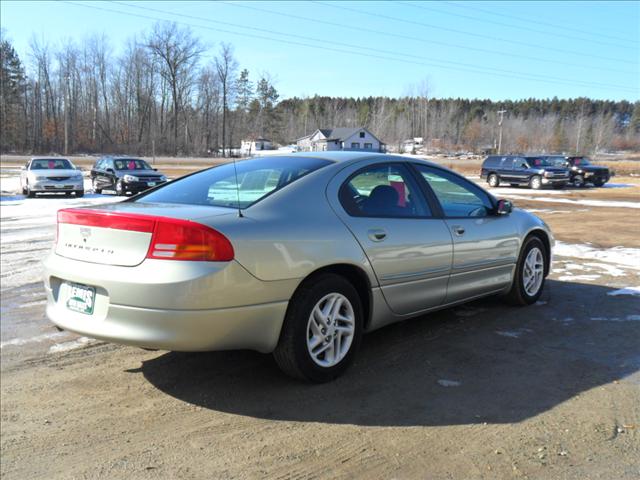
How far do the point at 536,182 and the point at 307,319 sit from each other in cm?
2879

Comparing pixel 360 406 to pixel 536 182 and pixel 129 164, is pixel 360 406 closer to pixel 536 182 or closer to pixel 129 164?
pixel 129 164

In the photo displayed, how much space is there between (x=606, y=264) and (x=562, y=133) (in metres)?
130

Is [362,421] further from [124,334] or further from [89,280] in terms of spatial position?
[89,280]

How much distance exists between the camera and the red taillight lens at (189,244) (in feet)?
10.4

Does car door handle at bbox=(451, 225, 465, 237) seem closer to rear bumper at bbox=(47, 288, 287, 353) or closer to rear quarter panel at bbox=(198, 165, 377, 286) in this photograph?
rear quarter panel at bbox=(198, 165, 377, 286)

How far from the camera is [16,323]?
5254 mm

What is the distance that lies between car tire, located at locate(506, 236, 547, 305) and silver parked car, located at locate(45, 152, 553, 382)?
2.61 ft

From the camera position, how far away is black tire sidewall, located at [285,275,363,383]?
11.5 feet

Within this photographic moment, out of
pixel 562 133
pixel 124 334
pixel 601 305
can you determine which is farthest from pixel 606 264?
pixel 562 133

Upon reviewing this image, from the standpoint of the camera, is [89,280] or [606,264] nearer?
[89,280]

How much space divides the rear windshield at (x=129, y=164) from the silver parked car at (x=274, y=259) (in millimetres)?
19988

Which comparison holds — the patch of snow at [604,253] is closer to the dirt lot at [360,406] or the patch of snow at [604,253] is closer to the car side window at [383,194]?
the dirt lot at [360,406]

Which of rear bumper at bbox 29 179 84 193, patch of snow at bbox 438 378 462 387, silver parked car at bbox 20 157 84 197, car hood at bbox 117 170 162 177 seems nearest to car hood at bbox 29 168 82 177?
silver parked car at bbox 20 157 84 197

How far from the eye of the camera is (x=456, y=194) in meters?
5.05
